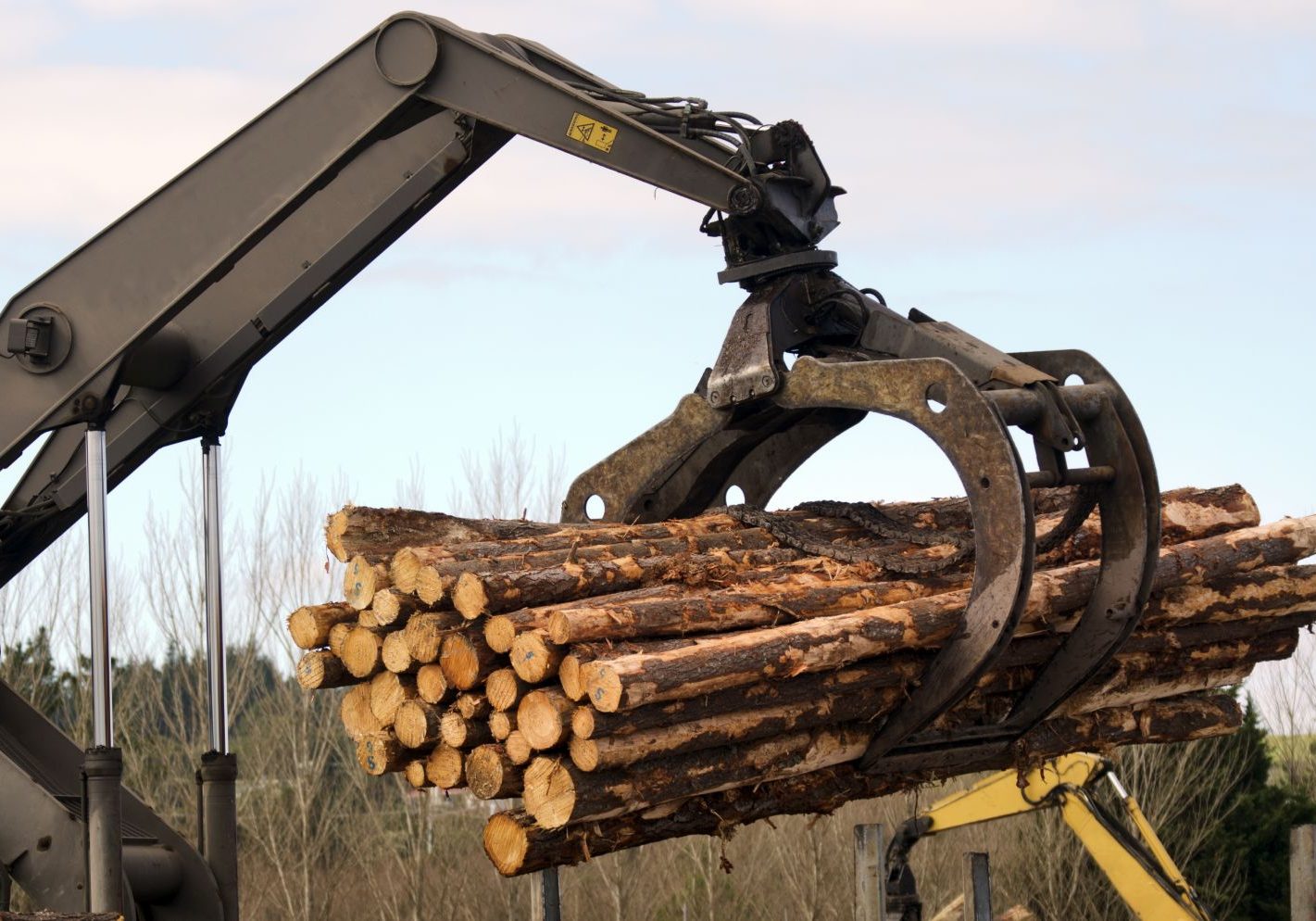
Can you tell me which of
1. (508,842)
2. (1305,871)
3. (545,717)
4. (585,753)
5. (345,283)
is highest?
(345,283)

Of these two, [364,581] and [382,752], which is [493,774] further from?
[364,581]

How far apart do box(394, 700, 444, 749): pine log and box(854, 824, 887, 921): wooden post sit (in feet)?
21.5

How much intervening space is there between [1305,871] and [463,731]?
6.84m

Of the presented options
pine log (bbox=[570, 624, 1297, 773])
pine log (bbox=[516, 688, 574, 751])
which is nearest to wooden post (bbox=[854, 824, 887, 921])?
pine log (bbox=[570, 624, 1297, 773])

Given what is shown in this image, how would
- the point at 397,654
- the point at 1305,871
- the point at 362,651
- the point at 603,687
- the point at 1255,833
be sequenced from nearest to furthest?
the point at 603,687
the point at 397,654
the point at 362,651
the point at 1305,871
the point at 1255,833

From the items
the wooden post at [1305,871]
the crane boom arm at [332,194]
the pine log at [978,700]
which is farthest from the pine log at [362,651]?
the wooden post at [1305,871]

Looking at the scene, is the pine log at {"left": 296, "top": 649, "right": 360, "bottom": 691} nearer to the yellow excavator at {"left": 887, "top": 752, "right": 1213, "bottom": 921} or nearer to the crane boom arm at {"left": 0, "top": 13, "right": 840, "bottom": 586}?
the crane boom arm at {"left": 0, "top": 13, "right": 840, "bottom": 586}

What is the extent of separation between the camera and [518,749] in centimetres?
505

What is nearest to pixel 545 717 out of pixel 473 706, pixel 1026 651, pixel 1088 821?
pixel 473 706

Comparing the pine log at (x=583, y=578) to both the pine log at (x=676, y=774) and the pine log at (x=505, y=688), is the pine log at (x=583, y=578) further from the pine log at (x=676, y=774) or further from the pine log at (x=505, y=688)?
the pine log at (x=676, y=774)

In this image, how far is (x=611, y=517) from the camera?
6.40 metres

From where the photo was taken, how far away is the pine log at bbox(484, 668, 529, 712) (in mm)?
5062

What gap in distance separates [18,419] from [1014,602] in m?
3.60

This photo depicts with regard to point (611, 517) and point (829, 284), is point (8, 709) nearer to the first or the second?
point (611, 517)
